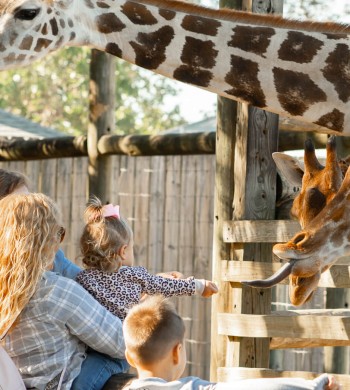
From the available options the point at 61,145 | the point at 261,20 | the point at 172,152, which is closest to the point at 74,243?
the point at 61,145

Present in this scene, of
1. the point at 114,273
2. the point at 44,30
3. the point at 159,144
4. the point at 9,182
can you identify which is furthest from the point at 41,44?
the point at 159,144

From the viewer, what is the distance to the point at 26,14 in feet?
17.9

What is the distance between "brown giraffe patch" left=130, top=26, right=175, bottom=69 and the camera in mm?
5367

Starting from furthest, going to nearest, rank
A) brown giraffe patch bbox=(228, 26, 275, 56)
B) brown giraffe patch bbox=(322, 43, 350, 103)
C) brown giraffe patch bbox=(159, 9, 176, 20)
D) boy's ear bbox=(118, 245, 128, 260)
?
1. brown giraffe patch bbox=(159, 9, 176, 20)
2. brown giraffe patch bbox=(228, 26, 275, 56)
3. brown giraffe patch bbox=(322, 43, 350, 103)
4. boy's ear bbox=(118, 245, 128, 260)

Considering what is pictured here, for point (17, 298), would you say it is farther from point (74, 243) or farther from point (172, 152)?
point (74, 243)

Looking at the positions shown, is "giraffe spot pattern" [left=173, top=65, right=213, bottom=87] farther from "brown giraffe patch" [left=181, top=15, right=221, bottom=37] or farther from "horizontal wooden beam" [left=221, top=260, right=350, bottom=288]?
"horizontal wooden beam" [left=221, top=260, right=350, bottom=288]

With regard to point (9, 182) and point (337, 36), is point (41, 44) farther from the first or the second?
point (337, 36)

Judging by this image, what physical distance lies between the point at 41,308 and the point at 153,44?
194 cm

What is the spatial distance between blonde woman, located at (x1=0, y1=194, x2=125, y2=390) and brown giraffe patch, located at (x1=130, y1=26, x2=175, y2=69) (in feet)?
5.31

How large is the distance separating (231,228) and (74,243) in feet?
13.6

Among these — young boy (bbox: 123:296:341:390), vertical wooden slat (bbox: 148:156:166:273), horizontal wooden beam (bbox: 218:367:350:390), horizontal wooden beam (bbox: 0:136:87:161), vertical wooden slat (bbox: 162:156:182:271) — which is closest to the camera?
young boy (bbox: 123:296:341:390)

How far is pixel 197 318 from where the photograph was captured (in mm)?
9062

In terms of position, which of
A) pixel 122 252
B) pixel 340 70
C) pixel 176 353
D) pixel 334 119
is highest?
pixel 340 70

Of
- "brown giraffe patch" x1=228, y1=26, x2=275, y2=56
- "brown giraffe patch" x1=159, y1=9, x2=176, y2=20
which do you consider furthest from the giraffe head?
"brown giraffe patch" x1=228, y1=26, x2=275, y2=56
